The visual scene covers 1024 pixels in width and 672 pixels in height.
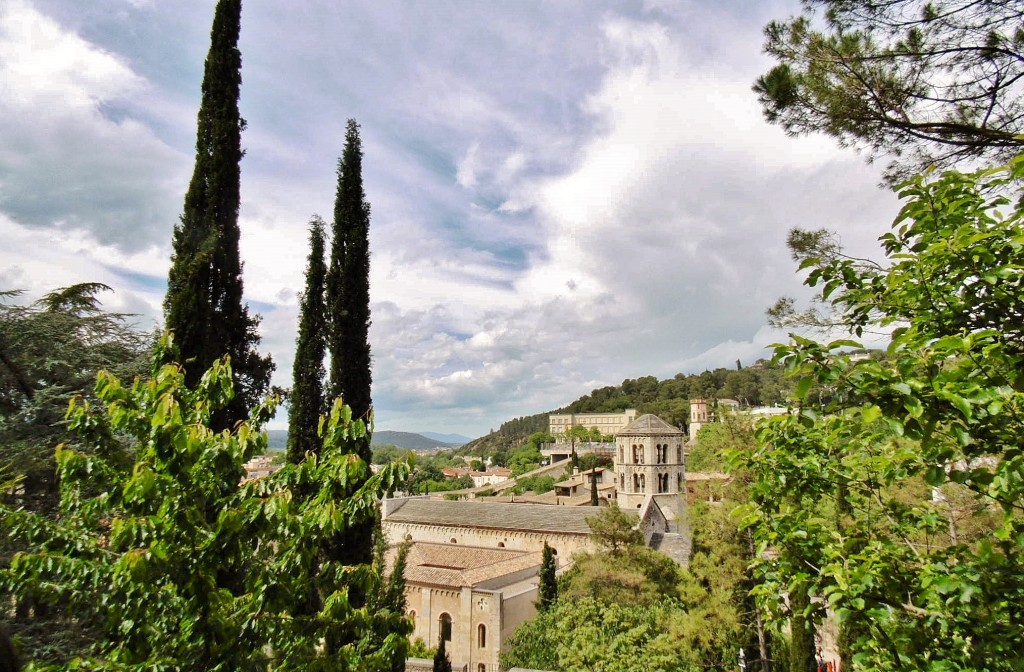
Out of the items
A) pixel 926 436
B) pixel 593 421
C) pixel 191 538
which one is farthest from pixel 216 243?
pixel 593 421

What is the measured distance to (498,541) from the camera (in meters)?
33.4

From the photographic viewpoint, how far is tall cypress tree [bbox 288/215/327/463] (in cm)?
1328

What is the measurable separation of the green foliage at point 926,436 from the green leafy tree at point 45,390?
9986mm

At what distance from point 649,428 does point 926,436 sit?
35.7 meters

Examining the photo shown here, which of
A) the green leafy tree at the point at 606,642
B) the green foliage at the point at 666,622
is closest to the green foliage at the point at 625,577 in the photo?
the green foliage at the point at 666,622

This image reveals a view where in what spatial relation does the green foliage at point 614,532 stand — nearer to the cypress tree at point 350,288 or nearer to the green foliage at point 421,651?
the green foliage at point 421,651

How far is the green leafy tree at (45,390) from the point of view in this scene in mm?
8234

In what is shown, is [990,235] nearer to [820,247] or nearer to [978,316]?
[978,316]

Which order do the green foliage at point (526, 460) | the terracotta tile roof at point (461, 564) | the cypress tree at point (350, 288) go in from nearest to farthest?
the cypress tree at point (350, 288) < the terracotta tile roof at point (461, 564) < the green foliage at point (526, 460)

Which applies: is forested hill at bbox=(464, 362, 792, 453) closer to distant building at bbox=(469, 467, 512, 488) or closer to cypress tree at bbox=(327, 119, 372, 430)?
distant building at bbox=(469, 467, 512, 488)

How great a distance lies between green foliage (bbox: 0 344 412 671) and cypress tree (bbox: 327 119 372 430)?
7.67m

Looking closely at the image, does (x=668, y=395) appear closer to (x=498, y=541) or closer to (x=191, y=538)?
(x=498, y=541)

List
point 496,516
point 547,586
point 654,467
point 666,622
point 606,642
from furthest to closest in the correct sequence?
point 654,467 → point 496,516 → point 547,586 → point 666,622 → point 606,642

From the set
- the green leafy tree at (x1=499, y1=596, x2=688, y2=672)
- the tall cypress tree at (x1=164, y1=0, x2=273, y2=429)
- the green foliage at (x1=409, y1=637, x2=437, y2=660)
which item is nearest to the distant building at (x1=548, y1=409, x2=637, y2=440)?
the green foliage at (x1=409, y1=637, x2=437, y2=660)
